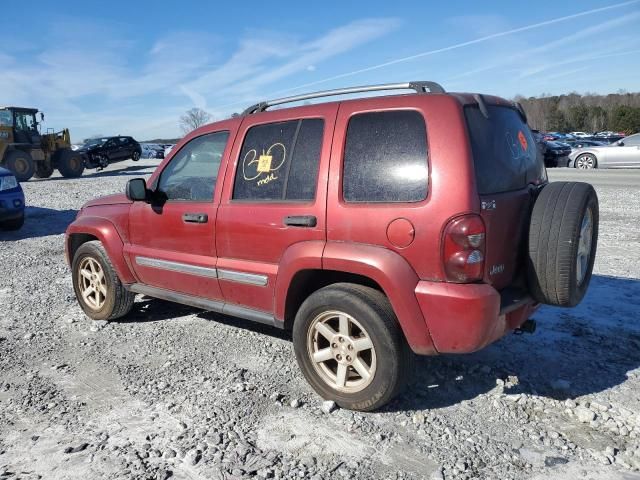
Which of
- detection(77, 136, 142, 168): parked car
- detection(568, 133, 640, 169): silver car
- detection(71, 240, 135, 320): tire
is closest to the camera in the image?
detection(71, 240, 135, 320): tire

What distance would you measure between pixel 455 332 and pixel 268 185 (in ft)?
5.22

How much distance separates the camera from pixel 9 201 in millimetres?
9031

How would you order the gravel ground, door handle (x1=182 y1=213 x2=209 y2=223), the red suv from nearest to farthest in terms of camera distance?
1. the gravel ground
2. the red suv
3. door handle (x1=182 y1=213 x2=209 y2=223)

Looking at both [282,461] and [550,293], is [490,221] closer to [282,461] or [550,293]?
[550,293]

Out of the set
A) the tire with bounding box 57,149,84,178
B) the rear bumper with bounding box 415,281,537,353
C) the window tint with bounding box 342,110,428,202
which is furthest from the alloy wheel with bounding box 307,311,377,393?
the tire with bounding box 57,149,84,178

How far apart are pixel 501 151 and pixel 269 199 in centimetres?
151

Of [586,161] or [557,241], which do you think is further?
[586,161]

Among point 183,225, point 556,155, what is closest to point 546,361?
point 183,225

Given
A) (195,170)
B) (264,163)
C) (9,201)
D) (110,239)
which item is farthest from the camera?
(9,201)

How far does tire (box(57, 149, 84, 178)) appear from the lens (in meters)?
23.1

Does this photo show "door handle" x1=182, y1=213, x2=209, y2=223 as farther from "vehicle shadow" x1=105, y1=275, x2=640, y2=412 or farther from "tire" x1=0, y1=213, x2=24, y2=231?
"tire" x1=0, y1=213, x2=24, y2=231

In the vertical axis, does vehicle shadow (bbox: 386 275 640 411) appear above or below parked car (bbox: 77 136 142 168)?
below

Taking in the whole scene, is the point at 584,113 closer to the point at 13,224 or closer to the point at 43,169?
the point at 43,169

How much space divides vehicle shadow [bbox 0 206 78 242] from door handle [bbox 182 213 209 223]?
663 centimetres
